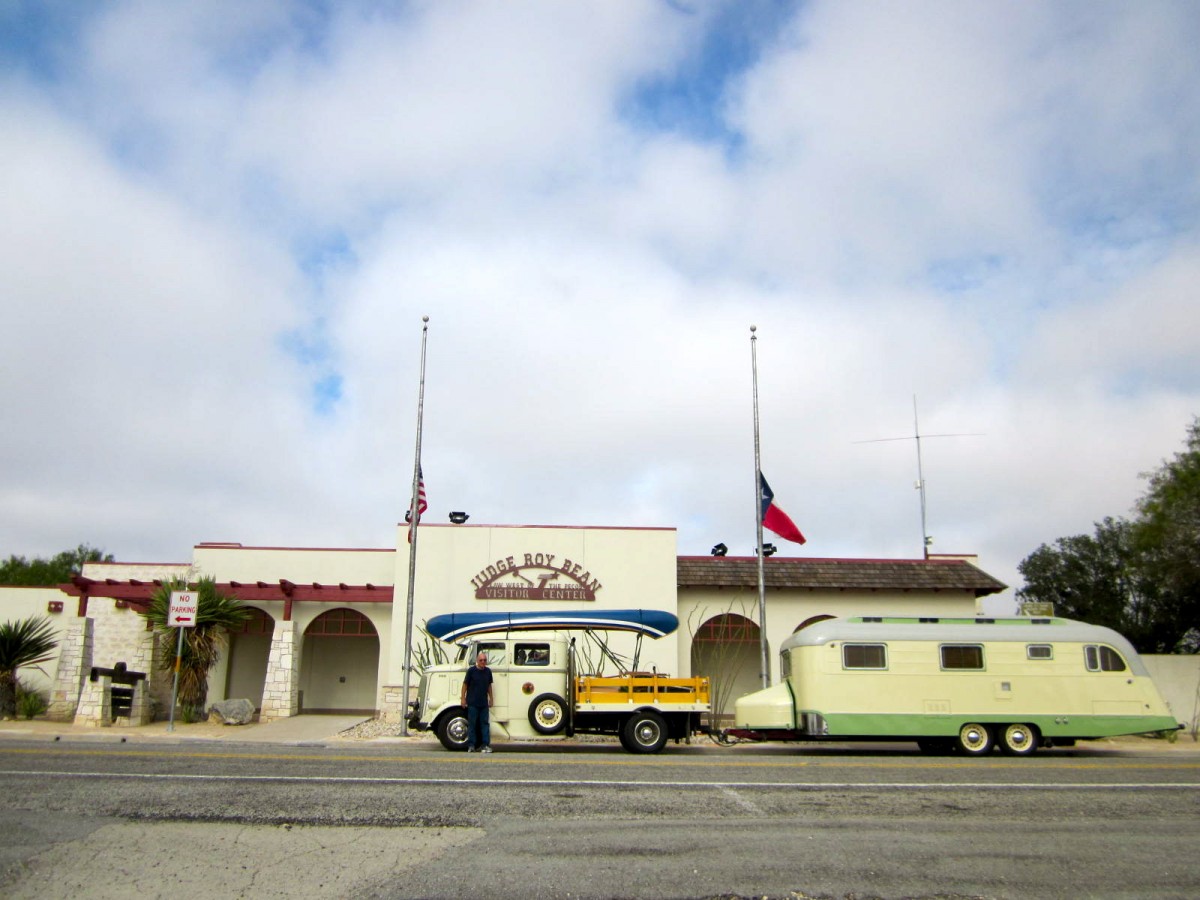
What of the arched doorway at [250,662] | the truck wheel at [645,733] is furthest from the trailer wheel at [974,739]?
the arched doorway at [250,662]

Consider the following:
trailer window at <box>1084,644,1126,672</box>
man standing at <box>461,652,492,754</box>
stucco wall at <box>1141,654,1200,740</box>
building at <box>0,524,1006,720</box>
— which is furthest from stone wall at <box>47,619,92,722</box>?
stucco wall at <box>1141,654,1200,740</box>

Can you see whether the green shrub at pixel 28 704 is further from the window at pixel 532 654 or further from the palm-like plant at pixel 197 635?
the window at pixel 532 654

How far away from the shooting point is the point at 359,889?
6582 mm

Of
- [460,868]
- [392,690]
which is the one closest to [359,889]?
[460,868]

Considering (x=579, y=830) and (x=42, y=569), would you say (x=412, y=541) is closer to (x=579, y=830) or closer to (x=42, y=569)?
(x=579, y=830)

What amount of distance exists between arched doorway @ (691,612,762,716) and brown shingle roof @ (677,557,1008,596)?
1.22m

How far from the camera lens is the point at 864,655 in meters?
17.5

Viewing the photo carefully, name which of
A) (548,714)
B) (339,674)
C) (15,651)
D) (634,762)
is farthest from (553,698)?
(15,651)

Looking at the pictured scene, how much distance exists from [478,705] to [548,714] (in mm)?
1501

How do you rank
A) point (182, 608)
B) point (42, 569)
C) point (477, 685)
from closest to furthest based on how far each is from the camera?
point (477, 685) < point (182, 608) < point (42, 569)

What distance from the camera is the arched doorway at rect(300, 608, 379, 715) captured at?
27859mm

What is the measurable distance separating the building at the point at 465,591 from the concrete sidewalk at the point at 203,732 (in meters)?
1.39

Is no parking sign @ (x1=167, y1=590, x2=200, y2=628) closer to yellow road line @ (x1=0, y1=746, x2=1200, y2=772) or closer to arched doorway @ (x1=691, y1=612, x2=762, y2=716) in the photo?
yellow road line @ (x1=0, y1=746, x2=1200, y2=772)

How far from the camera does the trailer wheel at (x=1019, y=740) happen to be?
680 inches
